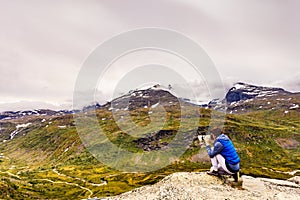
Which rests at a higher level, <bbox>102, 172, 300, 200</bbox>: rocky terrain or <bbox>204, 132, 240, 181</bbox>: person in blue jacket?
<bbox>204, 132, 240, 181</bbox>: person in blue jacket

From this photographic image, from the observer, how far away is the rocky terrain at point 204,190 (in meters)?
20.8

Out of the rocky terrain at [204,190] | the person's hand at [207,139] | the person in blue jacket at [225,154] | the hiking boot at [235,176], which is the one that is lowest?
the rocky terrain at [204,190]

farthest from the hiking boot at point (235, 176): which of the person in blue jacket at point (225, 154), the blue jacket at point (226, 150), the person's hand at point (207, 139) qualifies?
the person's hand at point (207, 139)

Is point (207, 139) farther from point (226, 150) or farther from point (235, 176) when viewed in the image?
point (235, 176)

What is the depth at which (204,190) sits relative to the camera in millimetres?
21172

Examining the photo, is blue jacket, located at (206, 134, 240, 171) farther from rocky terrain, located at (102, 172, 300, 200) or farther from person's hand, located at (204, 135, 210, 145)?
rocky terrain, located at (102, 172, 300, 200)

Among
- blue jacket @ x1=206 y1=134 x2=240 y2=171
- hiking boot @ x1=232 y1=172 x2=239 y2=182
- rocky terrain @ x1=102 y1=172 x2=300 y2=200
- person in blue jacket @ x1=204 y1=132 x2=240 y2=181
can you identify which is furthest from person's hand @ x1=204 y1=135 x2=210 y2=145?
A: hiking boot @ x1=232 y1=172 x2=239 y2=182

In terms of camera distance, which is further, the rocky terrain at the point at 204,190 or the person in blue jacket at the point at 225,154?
the person in blue jacket at the point at 225,154

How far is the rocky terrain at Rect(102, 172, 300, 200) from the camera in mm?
20781

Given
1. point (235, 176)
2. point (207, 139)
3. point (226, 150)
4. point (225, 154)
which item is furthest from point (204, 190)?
point (207, 139)

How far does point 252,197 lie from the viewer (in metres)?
21.3

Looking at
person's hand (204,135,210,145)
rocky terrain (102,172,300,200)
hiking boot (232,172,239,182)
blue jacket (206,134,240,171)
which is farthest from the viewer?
hiking boot (232,172,239,182)

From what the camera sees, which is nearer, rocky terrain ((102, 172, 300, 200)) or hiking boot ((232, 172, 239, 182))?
rocky terrain ((102, 172, 300, 200))

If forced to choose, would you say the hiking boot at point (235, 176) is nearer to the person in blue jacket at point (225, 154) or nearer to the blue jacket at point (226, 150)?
the person in blue jacket at point (225, 154)
